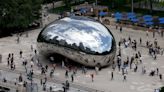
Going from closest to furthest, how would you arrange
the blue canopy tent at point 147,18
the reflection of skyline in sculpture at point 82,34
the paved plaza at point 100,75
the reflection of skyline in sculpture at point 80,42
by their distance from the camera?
the paved plaza at point 100,75 < the reflection of skyline in sculpture at point 80,42 < the reflection of skyline in sculpture at point 82,34 < the blue canopy tent at point 147,18

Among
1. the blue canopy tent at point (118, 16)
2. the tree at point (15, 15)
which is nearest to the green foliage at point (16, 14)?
the tree at point (15, 15)

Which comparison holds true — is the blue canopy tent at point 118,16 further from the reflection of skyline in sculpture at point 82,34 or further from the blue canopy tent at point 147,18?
the reflection of skyline in sculpture at point 82,34

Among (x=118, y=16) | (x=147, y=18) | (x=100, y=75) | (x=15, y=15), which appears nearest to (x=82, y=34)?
(x=100, y=75)

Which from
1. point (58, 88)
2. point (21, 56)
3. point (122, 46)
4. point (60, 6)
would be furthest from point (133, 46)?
point (60, 6)

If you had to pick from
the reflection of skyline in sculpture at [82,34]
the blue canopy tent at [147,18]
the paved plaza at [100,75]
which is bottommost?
the paved plaza at [100,75]

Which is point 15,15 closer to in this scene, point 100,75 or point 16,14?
point 16,14

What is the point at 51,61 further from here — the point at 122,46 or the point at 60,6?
the point at 60,6

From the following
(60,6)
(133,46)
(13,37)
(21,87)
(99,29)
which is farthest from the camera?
(60,6)

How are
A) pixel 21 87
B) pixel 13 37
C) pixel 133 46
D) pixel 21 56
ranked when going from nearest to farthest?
pixel 21 87 → pixel 21 56 → pixel 133 46 → pixel 13 37
